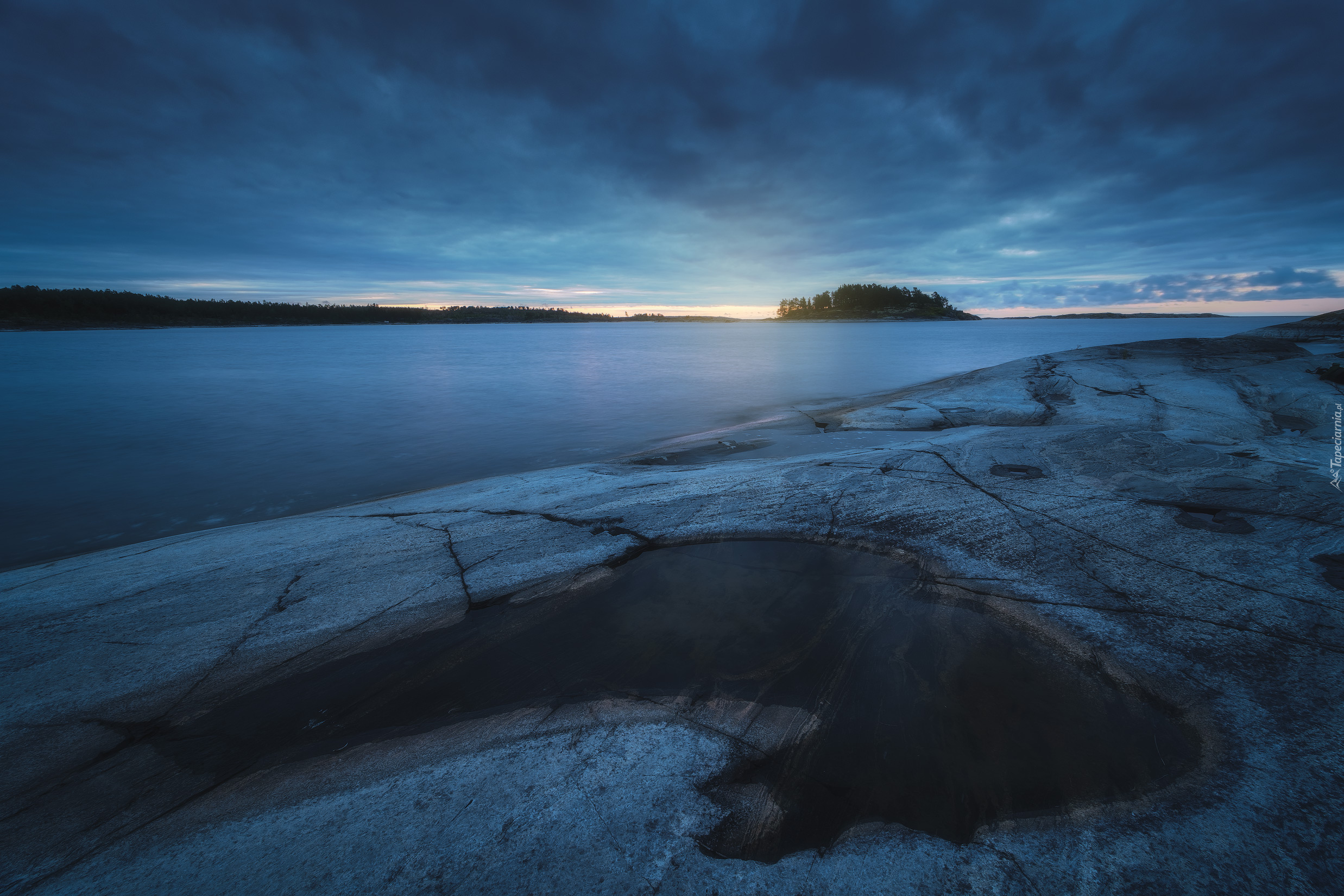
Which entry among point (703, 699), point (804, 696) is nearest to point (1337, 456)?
point (804, 696)

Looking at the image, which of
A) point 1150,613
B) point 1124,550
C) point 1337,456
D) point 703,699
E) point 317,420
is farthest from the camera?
point 317,420

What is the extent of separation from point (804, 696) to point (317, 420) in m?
16.1

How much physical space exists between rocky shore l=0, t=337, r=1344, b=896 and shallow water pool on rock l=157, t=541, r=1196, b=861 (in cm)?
2

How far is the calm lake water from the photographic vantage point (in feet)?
26.5

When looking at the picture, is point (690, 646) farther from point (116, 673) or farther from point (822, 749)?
point (116, 673)

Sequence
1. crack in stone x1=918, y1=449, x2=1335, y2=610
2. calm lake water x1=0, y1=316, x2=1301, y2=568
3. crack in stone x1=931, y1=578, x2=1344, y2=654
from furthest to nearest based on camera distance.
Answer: calm lake water x1=0, y1=316, x2=1301, y2=568 < crack in stone x1=918, y1=449, x2=1335, y2=610 < crack in stone x1=931, y1=578, x2=1344, y2=654

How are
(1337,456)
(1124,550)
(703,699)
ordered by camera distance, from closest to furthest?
1. (703,699)
2. (1124,550)
3. (1337,456)

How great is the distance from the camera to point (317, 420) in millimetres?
14352

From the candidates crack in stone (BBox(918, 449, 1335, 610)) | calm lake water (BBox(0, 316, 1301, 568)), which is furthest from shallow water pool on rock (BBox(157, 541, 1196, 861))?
calm lake water (BBox(0, 316, 1301, 568))

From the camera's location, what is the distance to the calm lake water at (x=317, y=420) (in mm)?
8086

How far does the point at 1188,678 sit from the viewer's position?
2.76 metres

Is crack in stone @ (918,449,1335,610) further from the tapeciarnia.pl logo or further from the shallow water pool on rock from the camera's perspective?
the tapeciarnia.pl logo

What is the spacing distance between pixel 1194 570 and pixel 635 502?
4773 mm

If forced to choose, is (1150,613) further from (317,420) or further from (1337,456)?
(317,420)
